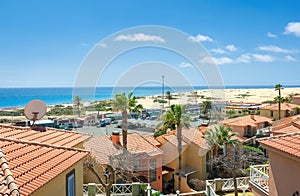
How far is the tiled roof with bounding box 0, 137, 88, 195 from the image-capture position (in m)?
5.16

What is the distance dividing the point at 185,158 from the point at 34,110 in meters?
14.8

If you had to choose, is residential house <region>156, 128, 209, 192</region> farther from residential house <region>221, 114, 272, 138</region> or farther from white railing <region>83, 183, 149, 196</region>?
residential house <region>221, 114, 272, 138</region>

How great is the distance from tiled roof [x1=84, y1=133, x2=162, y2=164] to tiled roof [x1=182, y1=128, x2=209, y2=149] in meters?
4.52

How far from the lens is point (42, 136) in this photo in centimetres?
1006

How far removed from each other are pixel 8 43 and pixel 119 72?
47030 millimetres

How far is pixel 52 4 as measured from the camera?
18.0 metres

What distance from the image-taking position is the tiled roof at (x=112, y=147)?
690 inches

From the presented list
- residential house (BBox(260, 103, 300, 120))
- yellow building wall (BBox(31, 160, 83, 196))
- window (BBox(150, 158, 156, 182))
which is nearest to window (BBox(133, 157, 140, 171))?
window (BBox(150, 158, 156, 182))

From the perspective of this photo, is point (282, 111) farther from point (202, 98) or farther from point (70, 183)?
point (70, 183)

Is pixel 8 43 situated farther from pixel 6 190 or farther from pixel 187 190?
pixel 6 190

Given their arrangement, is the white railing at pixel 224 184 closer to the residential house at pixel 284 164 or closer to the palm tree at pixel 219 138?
the palm tree at pixel 219 138

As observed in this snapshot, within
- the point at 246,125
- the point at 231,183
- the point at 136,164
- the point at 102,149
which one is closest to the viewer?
the point at 102,149

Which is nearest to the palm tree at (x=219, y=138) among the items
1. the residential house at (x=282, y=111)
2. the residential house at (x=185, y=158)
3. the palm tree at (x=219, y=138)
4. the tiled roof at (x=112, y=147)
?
the palm tree at (x=219, y=138)

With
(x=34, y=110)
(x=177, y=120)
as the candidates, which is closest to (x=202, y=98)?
(x=177, y=120)
